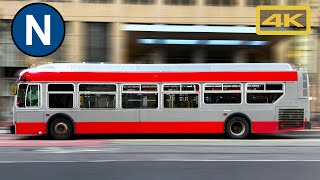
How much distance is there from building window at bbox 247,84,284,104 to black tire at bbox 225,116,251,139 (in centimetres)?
74

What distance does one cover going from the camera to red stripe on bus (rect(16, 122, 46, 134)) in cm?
1595

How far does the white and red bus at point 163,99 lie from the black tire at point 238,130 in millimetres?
36

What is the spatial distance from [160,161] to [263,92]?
7646 millimetres

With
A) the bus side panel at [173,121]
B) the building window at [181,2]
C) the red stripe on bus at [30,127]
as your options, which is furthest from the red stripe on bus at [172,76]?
the building window at [181,2]

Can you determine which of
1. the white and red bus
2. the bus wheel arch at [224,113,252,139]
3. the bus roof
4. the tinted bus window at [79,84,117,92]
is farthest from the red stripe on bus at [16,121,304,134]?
the bus roof

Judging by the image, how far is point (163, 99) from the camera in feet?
54.0

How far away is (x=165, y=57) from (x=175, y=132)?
1361 centimetres

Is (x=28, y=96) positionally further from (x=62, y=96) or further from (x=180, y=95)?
(x=180, y=95)

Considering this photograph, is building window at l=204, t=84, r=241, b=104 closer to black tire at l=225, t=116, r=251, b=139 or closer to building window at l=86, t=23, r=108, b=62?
black tire at l=225, t=116, r=251, b=139

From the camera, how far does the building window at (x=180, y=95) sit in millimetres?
16453

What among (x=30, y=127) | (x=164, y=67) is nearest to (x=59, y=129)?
(x=30, y=127)

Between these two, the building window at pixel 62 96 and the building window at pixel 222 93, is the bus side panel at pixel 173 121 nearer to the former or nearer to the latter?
the building window at pixel 222 93

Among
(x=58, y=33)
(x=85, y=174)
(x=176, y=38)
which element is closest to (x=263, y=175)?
(x=85, y=174)

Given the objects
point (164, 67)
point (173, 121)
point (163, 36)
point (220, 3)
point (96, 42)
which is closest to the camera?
point (173, 121)
